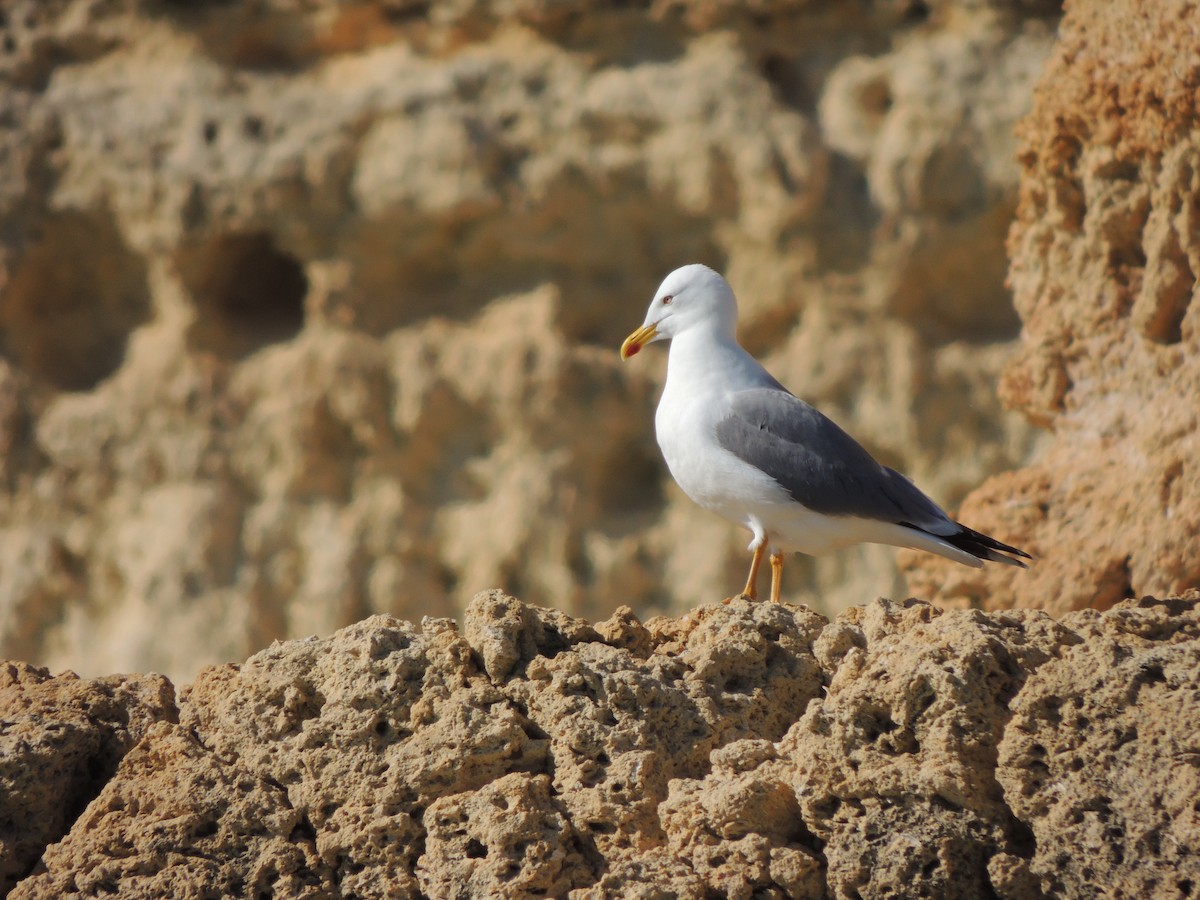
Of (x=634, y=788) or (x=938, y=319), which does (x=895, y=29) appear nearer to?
(x=938, y=319)

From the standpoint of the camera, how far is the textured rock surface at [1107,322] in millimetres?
4840

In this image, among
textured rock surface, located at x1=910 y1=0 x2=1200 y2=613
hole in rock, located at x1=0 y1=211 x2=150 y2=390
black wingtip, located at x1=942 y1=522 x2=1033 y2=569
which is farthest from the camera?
hole in rock, located at x1=0 y1=211 x2=150 y2=390

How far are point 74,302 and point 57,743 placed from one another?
6.48 m

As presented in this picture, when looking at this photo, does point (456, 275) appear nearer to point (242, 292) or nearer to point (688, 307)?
point (242, 292)

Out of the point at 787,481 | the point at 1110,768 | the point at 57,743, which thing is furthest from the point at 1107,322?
the point at 57,743

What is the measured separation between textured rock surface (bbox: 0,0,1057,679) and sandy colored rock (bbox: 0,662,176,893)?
510 cm

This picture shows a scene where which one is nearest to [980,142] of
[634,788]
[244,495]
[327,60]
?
[327,60]

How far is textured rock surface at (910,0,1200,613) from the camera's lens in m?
4.84

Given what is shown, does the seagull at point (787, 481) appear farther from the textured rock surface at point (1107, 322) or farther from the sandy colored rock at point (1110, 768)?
the sandy colored rock at point (1110, 768)

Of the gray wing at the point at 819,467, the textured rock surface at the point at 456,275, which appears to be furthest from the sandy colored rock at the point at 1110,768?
the textured rock surface at the point at 456,275

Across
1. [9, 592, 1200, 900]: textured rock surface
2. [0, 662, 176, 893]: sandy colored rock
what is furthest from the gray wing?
[0, 662, 176, 893]: sandy colored rock

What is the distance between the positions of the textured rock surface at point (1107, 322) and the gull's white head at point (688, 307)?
3.59 ft

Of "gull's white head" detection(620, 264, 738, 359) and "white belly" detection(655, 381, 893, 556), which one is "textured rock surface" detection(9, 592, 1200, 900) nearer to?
"white belly" detection(655, 381, 893, 556)

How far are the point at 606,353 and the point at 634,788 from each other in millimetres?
5981
